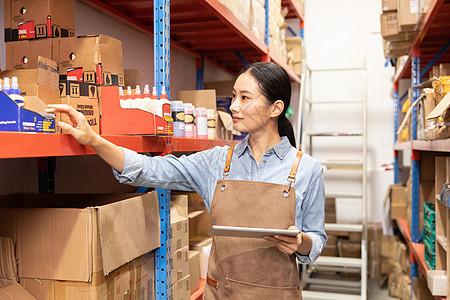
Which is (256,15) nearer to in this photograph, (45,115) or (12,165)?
(12,165)

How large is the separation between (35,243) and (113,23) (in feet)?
5.82

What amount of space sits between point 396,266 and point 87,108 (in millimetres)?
3762

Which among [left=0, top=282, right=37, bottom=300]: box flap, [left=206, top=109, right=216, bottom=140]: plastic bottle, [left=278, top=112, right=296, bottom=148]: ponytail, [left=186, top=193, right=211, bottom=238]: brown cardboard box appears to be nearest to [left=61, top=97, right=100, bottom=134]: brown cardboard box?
[left=0, top=282, right=37, bottom=300]: box flap

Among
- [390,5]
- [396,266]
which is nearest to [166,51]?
[390,5]

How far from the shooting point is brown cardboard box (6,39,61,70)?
1679 mm

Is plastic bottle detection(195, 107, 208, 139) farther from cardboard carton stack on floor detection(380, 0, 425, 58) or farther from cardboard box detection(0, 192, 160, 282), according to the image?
cardboard carton stack on floor detection(380, 0, 425, 58)

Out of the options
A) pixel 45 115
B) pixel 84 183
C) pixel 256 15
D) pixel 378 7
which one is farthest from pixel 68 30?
pixel 378 7

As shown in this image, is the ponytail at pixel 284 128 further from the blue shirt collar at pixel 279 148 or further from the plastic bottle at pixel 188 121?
the plastic bottle at pixel 188 121

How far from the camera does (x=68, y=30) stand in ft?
5.89

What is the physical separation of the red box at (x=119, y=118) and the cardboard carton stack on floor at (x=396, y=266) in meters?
2.91

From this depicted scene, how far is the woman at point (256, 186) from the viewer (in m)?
1.52

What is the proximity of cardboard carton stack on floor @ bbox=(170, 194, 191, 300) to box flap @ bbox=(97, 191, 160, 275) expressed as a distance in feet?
0.60

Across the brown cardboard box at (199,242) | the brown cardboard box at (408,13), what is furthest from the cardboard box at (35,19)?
the brown cardboard box at (408,13)

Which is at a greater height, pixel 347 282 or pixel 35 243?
pixel 35 243
